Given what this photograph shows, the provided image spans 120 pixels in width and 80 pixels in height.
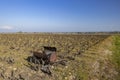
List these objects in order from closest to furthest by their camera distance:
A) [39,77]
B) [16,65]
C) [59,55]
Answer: [39,77] < [16,65] < [59,55]

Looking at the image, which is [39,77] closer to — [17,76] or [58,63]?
[17,76]

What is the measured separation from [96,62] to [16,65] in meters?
9.44

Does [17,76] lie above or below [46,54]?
below

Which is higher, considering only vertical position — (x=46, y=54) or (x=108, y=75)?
(x=46, y=54)

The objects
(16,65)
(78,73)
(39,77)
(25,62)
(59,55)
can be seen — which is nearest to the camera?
(39,77)

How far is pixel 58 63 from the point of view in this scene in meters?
18.2

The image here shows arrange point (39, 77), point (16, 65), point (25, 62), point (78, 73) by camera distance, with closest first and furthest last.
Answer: point (39, 77), point (78, 73), point (16, 65), point (25, 62)

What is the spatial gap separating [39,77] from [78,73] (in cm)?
379

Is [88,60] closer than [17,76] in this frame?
No

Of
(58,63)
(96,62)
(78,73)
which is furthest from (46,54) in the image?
(96,62)

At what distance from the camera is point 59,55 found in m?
22.4

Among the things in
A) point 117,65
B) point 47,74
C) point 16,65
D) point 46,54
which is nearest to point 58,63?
point 46,54

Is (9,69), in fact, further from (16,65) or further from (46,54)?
(46,54)

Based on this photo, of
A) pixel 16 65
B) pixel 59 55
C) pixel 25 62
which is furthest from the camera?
pixel 59 55
